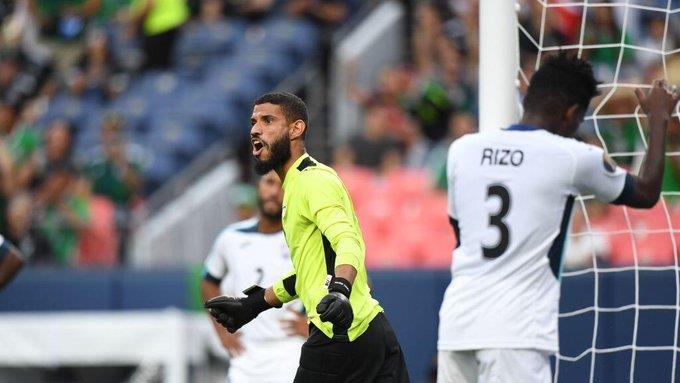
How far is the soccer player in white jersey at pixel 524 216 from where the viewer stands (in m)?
5.47

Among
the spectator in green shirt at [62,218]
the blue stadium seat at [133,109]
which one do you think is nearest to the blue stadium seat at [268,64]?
the blue stadium seat at [133,109]

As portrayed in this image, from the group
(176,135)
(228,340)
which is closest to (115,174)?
(176,135)

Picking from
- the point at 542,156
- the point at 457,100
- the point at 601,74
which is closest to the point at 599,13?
the point at 601,74

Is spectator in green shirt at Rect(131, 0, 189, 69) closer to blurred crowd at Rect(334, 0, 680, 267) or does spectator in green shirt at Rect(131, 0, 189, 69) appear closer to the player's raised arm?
blurred crowd at Rect(334, 0, 680, 267)

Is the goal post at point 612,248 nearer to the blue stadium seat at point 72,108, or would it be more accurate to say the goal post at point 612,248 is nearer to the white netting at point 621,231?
the white netting at point 621,231

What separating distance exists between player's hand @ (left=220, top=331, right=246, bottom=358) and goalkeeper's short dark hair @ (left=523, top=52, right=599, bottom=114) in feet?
10.1

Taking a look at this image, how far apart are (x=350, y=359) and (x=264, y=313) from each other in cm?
242

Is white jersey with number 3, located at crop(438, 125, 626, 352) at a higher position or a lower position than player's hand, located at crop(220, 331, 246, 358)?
higher

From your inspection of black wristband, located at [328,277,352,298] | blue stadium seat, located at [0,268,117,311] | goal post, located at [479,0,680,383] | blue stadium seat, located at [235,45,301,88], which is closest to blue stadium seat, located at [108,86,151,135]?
blue stadium seat, located at [235,45,301,88]

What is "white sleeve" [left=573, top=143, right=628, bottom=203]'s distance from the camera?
5.52 metres

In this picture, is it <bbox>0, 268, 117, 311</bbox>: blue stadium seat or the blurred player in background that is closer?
the blurred player in background

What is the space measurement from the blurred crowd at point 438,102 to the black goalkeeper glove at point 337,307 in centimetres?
519

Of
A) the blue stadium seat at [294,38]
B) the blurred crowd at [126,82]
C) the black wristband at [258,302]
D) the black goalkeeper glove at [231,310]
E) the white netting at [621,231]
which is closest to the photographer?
the black goalkeeper glove at [231,310]

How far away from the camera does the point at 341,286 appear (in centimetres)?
518
